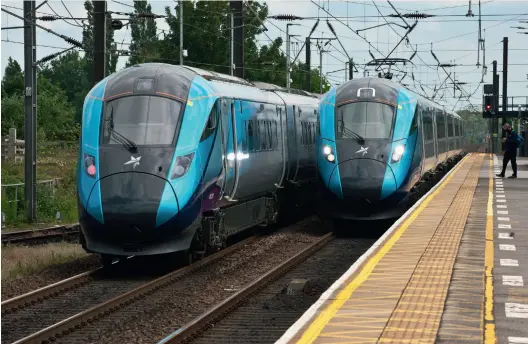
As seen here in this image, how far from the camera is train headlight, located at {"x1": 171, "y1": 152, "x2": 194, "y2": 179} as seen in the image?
15.2 metres

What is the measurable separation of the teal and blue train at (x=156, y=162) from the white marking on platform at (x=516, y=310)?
6.41 m

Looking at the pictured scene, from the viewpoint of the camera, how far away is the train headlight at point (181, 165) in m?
15.2

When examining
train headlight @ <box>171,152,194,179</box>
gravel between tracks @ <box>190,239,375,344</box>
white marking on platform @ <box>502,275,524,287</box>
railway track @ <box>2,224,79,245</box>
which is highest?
train headlight @ <box>171,152,194,179</box>

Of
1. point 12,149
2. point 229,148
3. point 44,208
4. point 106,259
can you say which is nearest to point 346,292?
point 106,259

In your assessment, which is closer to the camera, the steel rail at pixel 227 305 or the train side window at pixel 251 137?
the steel rail at pixel 227 305

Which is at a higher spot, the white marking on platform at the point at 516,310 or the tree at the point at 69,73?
the tree at the point at 69,73

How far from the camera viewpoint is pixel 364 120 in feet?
69.9

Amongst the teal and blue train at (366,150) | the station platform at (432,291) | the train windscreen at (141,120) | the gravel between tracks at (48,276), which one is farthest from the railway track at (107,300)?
the teal and blue train at (366,150)

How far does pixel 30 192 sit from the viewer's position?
1111 inches

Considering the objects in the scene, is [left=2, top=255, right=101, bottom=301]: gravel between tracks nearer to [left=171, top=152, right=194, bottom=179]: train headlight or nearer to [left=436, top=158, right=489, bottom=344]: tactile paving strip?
[left=171, top=152, right=194, bottom=179]: train headlight

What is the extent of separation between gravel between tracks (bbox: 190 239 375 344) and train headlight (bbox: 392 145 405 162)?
316 centimetres

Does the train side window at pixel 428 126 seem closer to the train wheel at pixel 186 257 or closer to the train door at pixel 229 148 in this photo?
the train door at pixel 229 148

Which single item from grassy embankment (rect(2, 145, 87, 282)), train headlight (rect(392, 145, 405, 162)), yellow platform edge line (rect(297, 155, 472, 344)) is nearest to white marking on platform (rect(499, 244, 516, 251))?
yellow platform edge line (rect(297, 155, 472, 344))

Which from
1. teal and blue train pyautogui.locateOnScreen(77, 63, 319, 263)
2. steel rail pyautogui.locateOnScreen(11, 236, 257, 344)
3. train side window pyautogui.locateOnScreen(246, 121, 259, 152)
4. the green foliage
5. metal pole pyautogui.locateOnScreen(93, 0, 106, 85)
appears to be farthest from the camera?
the green foliage
